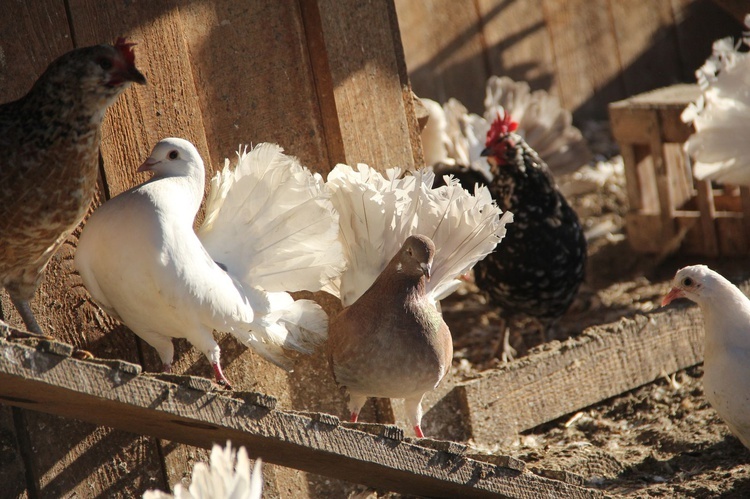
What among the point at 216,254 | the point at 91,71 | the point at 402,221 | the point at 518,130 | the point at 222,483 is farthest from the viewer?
the point at 518,130

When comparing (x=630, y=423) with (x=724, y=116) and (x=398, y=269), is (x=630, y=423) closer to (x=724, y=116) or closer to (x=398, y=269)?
(x=724, y=116)

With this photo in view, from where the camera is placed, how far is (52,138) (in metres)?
2.11

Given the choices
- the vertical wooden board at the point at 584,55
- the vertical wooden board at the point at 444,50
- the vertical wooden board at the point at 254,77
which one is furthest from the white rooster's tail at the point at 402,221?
the vertical wooden board at the point at 584,55

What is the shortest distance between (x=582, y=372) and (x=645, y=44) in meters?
3.99

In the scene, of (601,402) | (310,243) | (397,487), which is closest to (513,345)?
(601,402)

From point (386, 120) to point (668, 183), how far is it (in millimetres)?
2532

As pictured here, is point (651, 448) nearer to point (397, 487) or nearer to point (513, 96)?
point (397, 487)

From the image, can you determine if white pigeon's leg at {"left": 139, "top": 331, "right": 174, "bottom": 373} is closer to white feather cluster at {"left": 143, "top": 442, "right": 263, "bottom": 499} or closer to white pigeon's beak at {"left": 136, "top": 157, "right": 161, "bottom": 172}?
white pigeon's beak at {"left": 136, "top": 157, "right": 161, "bottom": 172}

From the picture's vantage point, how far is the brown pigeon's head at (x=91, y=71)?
6.81 feet

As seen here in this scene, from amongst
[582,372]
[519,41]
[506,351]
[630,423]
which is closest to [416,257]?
[582,372]

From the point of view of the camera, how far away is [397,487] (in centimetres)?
271

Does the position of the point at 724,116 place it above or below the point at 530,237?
above

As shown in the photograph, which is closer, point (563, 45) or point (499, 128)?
point (499, 128)

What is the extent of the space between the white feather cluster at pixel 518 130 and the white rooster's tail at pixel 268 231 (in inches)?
89.6
